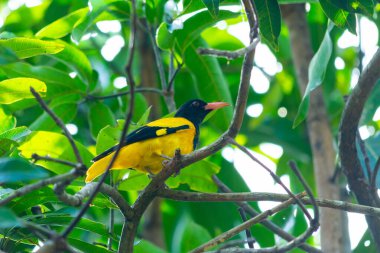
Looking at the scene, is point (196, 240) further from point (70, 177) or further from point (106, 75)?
point (70, 177)

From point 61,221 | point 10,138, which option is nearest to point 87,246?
point 61,221

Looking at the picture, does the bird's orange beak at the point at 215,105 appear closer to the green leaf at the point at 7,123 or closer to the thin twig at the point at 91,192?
the green leaf at the point at 7,123

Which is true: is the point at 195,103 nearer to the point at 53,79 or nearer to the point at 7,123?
the point at 53,79

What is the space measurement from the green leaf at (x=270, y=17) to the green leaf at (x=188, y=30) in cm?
65

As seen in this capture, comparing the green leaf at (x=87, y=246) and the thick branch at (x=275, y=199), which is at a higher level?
the thick branch at (x=275, y=199)

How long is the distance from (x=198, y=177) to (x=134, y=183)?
0.46 metres

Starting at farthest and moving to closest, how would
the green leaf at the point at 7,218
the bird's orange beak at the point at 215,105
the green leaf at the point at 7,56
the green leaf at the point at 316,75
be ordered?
1. the bird's orange beak at the point at 215,105
2. the green leaf at the point at 316,75
3. the green leaf at the point at 7,56
4. the green leaf at the point at 7,218

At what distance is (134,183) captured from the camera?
5000 millimetres

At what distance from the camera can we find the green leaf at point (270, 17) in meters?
4.40

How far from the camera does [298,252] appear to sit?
231 inches

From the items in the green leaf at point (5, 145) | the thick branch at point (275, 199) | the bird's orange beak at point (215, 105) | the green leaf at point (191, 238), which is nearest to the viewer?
the thick branch at point (275, 199)

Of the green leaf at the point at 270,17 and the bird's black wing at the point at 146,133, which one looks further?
the bird's black wing at the point at 146,133

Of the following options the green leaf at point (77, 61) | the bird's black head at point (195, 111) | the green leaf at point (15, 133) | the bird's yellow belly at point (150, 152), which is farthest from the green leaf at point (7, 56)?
the bird's black head at point (195, 111)

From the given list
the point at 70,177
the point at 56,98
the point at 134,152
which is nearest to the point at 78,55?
the point at 56,98
